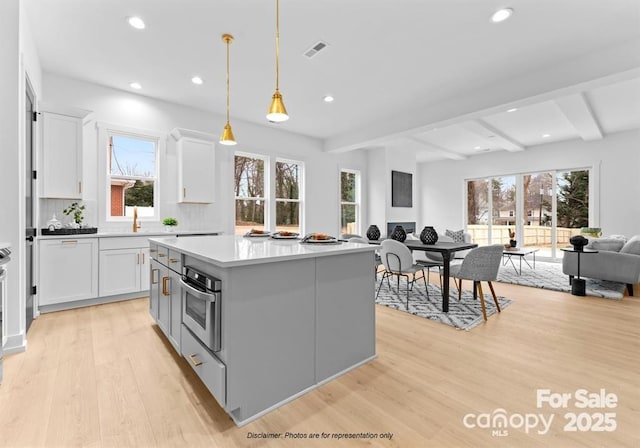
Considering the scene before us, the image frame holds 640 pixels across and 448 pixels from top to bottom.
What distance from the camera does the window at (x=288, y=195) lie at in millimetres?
6113

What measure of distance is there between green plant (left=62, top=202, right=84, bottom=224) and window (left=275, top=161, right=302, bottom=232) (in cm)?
311

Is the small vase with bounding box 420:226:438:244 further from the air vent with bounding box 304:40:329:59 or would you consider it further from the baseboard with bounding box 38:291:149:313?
the baseboard with bounding box 38:291:149:313

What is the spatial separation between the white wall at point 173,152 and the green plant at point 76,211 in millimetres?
85

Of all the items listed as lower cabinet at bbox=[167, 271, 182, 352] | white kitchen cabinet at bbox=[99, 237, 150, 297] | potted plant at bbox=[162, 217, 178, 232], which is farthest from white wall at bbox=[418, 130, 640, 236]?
lower cabinet at bbox=[167, 271, 182, 352]

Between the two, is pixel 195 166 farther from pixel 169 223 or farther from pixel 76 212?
pixel 76 212

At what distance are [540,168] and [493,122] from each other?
9.26 feet

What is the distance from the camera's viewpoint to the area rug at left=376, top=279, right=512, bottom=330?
10.3 feet

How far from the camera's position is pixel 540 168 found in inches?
286

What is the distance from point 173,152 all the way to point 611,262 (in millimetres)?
6541

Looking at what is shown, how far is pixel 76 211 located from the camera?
3.77 metres

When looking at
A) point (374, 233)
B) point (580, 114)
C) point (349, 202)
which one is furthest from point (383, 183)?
point (580, 114)

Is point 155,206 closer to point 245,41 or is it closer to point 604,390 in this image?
point 245,41

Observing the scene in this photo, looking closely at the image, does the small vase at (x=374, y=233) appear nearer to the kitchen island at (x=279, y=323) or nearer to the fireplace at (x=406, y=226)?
the kitchen island at (x=279, y=323)

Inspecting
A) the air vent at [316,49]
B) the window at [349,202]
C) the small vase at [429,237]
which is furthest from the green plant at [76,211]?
the window at [349,202]
